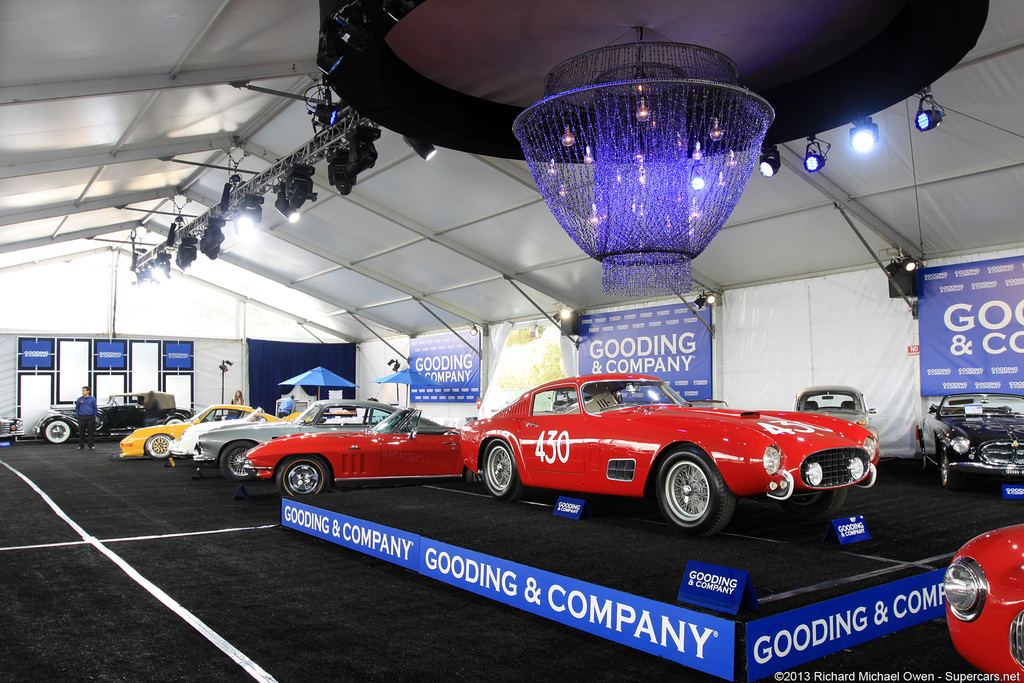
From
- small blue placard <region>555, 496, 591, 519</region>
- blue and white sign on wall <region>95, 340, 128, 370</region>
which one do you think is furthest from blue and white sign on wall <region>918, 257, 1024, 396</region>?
blue and white sign on wall <region>95, 340, 128, 370</region>

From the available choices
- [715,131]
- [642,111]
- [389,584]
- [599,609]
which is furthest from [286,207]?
[599,609]

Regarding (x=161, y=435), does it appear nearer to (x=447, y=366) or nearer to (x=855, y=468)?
(x=447, y=366)

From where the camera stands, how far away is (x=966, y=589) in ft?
7.39

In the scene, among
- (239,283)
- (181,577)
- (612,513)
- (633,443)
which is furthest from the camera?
(239,283)

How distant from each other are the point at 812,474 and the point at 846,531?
1.52 ft

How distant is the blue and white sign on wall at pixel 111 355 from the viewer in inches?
1003

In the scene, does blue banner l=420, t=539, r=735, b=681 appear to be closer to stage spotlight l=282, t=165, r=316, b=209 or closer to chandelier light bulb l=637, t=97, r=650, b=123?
chandelier light bulb l=637, t=97, r=650, b=123

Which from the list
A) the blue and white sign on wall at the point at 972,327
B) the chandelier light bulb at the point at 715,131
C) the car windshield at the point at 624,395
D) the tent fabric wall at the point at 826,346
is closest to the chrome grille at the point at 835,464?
the car windshield at the point at 624,395

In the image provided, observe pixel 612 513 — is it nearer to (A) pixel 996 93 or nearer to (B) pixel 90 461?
(A) pixel 996 93

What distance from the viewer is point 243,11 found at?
26.7ft

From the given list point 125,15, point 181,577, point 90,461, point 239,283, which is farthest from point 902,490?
point 239,283

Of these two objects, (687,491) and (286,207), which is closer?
(687,491)

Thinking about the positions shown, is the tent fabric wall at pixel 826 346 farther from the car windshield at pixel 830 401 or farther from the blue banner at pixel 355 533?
the blue banner at pixel 355 533

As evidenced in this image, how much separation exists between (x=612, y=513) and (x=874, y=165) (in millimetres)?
7474
